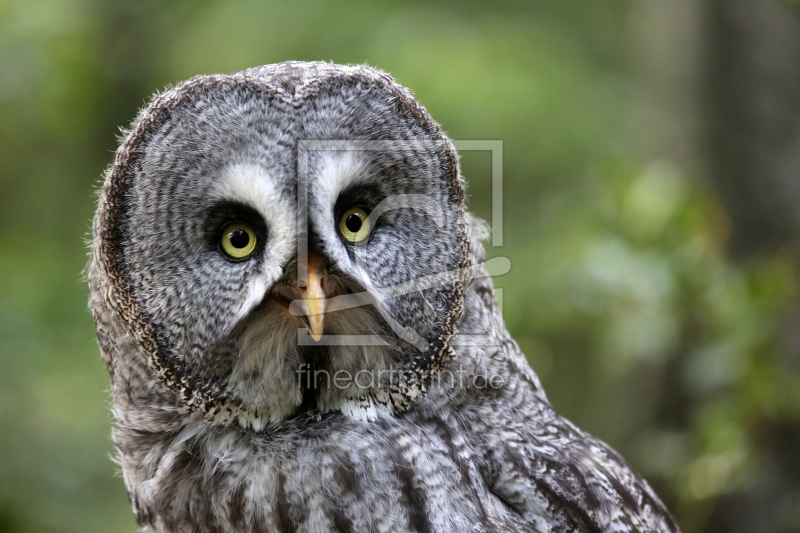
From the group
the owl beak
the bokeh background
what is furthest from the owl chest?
the bokeh background

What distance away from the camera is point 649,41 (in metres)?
3.96

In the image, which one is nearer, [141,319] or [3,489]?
[141,319]

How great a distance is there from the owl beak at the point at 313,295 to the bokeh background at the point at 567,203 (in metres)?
0.75

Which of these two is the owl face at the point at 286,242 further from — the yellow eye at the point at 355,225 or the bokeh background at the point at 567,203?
the bokeh background at the point at 567,203

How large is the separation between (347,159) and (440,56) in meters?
2.83

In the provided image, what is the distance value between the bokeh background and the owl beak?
2.46 feet

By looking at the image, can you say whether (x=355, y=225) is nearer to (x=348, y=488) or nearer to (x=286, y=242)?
(x=286, y=242)

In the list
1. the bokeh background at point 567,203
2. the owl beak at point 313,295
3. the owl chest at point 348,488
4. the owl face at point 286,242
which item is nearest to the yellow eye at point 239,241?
the owl face at point 286,242

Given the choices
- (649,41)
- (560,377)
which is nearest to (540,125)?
(649,41)

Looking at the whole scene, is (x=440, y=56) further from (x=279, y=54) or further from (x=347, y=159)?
(x=347, y=159)

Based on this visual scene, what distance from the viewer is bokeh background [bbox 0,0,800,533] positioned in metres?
2.35

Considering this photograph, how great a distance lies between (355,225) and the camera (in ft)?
4.17

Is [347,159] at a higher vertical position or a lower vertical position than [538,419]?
higher

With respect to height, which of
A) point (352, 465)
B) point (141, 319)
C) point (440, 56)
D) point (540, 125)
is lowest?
point (352, 465)
